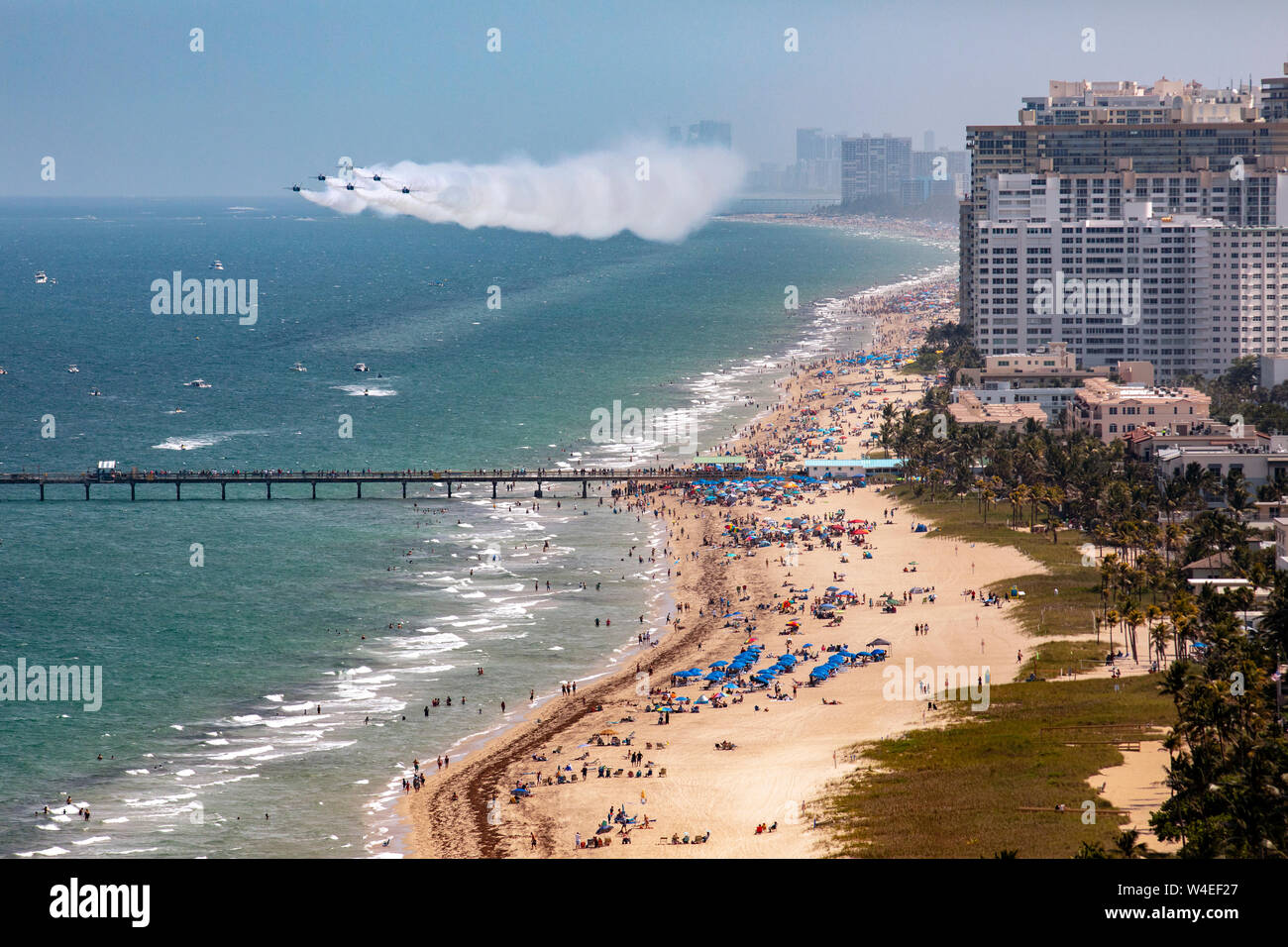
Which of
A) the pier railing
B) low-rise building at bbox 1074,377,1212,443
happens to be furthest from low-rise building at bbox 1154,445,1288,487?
the pier railing

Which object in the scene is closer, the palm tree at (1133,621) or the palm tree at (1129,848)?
the palm tree at (1129,848)

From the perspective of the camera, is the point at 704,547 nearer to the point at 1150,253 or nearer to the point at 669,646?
the point at 669,646

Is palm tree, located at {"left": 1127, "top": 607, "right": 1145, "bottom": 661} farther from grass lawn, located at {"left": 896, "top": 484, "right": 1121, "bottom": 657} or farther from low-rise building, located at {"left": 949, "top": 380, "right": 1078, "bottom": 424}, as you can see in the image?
low-rise building, located at {"left": 949, "top": 380, "right": 1078, "bottom": 424}

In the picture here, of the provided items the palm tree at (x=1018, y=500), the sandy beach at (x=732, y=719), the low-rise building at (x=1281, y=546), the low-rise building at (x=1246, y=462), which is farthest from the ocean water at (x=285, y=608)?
the low-rise building at (x=1246, y=462)

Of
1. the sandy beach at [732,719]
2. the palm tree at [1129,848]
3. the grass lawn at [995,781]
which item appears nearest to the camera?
the palm tree at [1129,848]

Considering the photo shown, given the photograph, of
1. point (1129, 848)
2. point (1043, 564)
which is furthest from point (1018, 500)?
point (1129, 848)

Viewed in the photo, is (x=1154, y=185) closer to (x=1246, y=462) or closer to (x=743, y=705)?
(x=1246, y=462)

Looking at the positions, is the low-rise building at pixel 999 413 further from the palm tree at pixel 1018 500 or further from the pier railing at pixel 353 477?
the pier railing at pixel 353 477

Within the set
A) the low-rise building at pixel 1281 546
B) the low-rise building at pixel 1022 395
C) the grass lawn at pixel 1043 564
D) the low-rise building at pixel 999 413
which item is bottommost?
the grass lawn at pixel 1043 564

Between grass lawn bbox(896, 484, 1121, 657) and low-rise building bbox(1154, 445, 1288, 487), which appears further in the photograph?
low-rise building bbox(1154, 445, 1288, 487)
